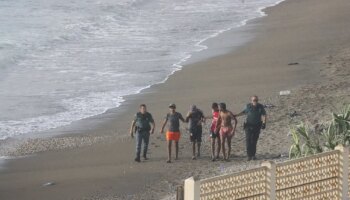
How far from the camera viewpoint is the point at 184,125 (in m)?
22.1

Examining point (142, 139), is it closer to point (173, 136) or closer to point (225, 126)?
point (173, 136)

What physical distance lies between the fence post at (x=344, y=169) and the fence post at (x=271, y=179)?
124cm

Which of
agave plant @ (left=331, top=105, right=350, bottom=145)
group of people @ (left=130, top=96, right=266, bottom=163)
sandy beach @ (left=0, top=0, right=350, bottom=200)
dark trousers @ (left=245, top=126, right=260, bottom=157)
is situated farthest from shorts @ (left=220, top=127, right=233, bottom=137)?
agave plant @ (left=331, top=105, right=350, bottom=145)

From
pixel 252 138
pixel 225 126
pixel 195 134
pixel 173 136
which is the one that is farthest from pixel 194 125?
pixel 252 138

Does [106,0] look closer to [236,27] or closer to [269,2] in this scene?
[269,2]

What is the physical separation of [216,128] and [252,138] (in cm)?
71

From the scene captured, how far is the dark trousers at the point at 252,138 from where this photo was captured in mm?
18750

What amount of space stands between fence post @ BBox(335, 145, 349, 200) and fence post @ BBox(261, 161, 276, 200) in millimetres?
1239

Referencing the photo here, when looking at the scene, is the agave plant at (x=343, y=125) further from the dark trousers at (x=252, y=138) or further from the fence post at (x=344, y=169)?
the dark trousers at (x=252, y=138)

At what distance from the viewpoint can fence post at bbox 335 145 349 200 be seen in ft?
42.3

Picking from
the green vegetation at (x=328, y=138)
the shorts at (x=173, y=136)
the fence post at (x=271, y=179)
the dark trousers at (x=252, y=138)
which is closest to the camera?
the fence post at (x=271, y=179)

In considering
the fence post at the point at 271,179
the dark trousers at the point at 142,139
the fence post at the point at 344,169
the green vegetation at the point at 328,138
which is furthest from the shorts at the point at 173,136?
the fence post at the point at 271,179

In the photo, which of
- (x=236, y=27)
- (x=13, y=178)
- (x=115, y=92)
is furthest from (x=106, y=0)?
(x=13, y=178)

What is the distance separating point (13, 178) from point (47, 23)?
2300 centimetres
